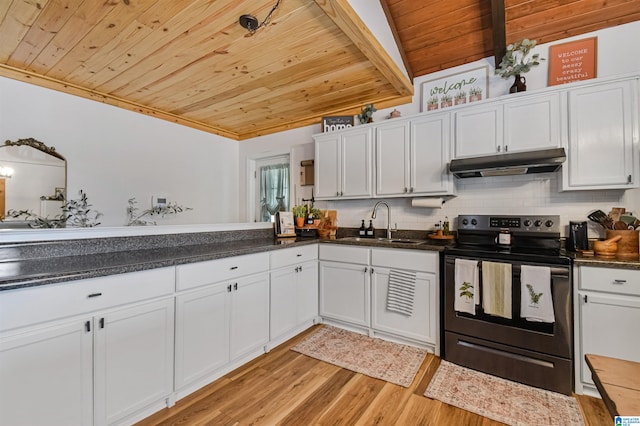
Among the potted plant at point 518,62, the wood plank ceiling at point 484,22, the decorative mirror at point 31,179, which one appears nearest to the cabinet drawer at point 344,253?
the potted plant at point 518,62

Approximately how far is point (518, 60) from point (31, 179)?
4672 mm

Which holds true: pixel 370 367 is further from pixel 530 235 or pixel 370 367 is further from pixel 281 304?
pixel 530 235

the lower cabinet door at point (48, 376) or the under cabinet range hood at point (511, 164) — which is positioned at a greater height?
the under cabinet range hood at point (511, 164)

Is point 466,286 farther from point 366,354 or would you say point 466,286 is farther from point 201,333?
point 201,333

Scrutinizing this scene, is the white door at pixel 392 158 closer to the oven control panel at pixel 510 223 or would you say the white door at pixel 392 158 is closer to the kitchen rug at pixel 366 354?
the oven control panel at pixel 510 223

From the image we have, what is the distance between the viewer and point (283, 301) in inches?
102

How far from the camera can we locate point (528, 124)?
7.53 feet

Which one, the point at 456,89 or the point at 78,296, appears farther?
the point at 456,89

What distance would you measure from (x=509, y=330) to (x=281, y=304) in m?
1.81

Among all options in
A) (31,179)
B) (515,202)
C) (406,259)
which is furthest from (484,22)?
(31,179)

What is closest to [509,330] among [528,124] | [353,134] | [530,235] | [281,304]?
[530,235]

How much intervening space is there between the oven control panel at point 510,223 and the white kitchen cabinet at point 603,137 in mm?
A: 316

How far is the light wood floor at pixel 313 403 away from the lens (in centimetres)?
167

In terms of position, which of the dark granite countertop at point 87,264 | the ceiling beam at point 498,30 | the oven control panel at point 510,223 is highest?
the ceiling beam at point 498,30
